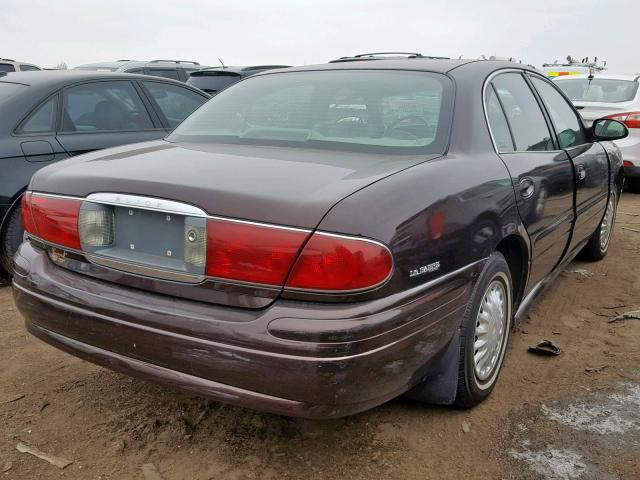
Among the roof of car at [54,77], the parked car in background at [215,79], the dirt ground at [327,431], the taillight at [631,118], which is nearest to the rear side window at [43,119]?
the roof of car at [54,77]

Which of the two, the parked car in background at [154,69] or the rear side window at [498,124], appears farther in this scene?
the parked car in background at [154,69]

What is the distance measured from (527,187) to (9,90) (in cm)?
374

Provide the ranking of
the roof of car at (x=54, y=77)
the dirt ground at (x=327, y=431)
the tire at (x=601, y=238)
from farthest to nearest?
the tire at (x=601, y=238) → the roof of car at (x=54, y=77) → the dirt ground at (x=327, y=431)

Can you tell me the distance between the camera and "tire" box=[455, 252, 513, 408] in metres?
2.50

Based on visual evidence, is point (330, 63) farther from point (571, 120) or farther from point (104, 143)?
point (104, 143)

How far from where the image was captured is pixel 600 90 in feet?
27.6

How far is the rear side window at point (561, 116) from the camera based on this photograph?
372 cm

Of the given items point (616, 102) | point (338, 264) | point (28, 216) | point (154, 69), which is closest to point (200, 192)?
point (338, 264)

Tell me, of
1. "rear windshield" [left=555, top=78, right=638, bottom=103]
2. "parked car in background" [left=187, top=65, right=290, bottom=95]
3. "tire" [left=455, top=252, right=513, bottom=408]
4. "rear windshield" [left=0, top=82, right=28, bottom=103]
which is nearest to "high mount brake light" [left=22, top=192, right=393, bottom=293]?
"tire" [left=455, top=252, right=513, bottom=408]

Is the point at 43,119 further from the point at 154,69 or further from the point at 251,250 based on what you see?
the point at 154,69

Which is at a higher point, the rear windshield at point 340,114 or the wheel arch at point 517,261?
the rear windshield at point 340,114

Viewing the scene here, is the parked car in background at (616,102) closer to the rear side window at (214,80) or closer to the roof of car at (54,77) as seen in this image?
the rear side window at (214,80)

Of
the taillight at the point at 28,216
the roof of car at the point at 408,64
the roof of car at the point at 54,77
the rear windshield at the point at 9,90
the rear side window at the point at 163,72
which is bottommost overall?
the taillight at the point at 28,216

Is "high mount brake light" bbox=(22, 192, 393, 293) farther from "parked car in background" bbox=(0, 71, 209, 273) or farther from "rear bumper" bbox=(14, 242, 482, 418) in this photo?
"parked car in background" bbox=(0, 71, 209, 273)
